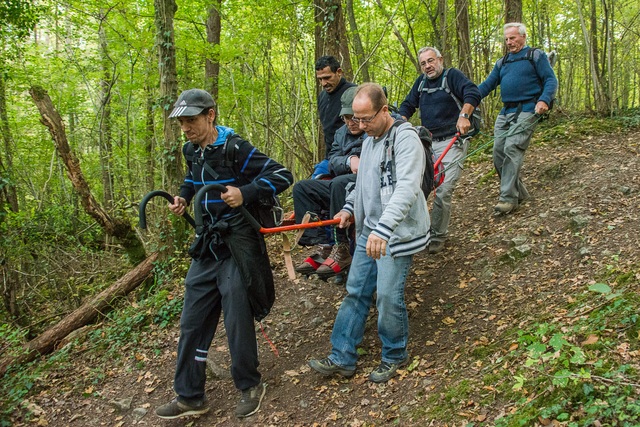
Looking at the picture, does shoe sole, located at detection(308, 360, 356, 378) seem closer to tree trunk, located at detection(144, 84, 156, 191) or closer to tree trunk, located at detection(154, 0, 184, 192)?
tree trunk, located at detection(154, 0, 184, 192)

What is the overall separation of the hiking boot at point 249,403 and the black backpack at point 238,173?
1.37m

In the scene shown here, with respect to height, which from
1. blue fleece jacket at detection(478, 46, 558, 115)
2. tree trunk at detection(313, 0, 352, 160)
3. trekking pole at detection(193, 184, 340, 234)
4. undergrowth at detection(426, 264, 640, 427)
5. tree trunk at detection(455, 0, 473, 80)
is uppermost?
tree trunk at detection(455, 0, 473, 80)

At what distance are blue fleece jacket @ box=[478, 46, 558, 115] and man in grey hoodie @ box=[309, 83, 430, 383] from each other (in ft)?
9.93

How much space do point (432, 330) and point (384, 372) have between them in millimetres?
850

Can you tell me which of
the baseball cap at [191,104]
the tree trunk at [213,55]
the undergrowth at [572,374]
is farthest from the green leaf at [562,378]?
the tree trunk at [213,55]

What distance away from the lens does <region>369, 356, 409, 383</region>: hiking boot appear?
3.97 m

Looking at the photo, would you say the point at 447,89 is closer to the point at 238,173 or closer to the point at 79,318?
the point at 238,173

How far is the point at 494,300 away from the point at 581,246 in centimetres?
121

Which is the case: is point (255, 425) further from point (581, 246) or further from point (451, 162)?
point (581, 246)

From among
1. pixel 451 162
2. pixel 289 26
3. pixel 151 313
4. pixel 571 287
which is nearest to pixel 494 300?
pixel 571 287

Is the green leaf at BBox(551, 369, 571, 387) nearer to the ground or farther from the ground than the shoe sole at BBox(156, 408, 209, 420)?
farther from the ground

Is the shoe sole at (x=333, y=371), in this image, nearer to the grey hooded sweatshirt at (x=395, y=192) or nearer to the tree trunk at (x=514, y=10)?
the grey hooded sweatshirt at (x=395, y=192)

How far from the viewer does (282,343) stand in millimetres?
5242

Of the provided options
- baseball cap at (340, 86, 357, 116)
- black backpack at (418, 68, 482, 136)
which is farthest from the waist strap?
baseball cap at (340, 86, 357, 116)
